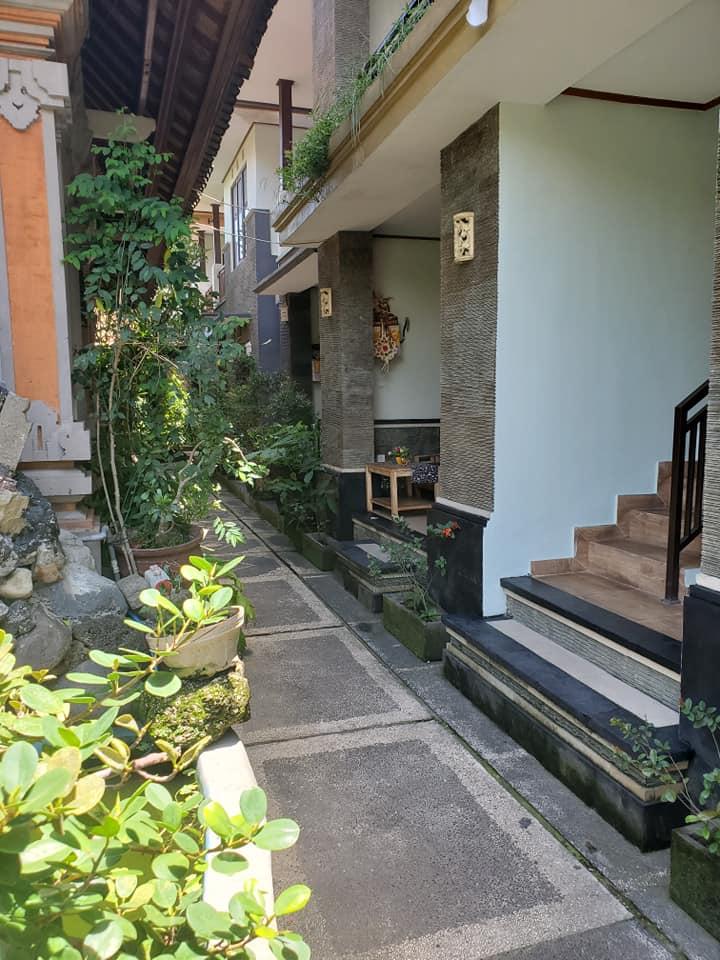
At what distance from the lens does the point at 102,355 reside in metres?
4.32

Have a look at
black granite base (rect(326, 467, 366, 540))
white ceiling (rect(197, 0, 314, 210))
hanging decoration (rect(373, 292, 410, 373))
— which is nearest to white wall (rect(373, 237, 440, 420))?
hanging decoration (rect(373, 292, 410, 373))

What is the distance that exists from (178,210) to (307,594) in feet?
10.5

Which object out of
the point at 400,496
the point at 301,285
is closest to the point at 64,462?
the point at 400,496

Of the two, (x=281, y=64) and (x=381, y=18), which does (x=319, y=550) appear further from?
(x=281, y=64)

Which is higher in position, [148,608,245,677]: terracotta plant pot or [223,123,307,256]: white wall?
[223,123,307,256]: white wall

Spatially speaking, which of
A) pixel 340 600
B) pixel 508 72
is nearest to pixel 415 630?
pixel 340 600

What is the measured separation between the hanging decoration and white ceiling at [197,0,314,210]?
214 cm

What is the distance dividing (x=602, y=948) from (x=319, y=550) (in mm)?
4914

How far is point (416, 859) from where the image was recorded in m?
2.53

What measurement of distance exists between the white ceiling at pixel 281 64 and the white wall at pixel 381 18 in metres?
1.91

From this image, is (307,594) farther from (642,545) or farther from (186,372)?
(642,545)

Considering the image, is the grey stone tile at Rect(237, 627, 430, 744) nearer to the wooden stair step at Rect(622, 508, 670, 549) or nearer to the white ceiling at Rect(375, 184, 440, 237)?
the wooden stair step at Rect(622, 508, 670, 549)

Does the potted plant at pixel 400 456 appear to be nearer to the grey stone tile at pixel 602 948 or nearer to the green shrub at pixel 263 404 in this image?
the green shrub at pixel 263 404

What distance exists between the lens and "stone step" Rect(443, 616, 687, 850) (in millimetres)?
2600
